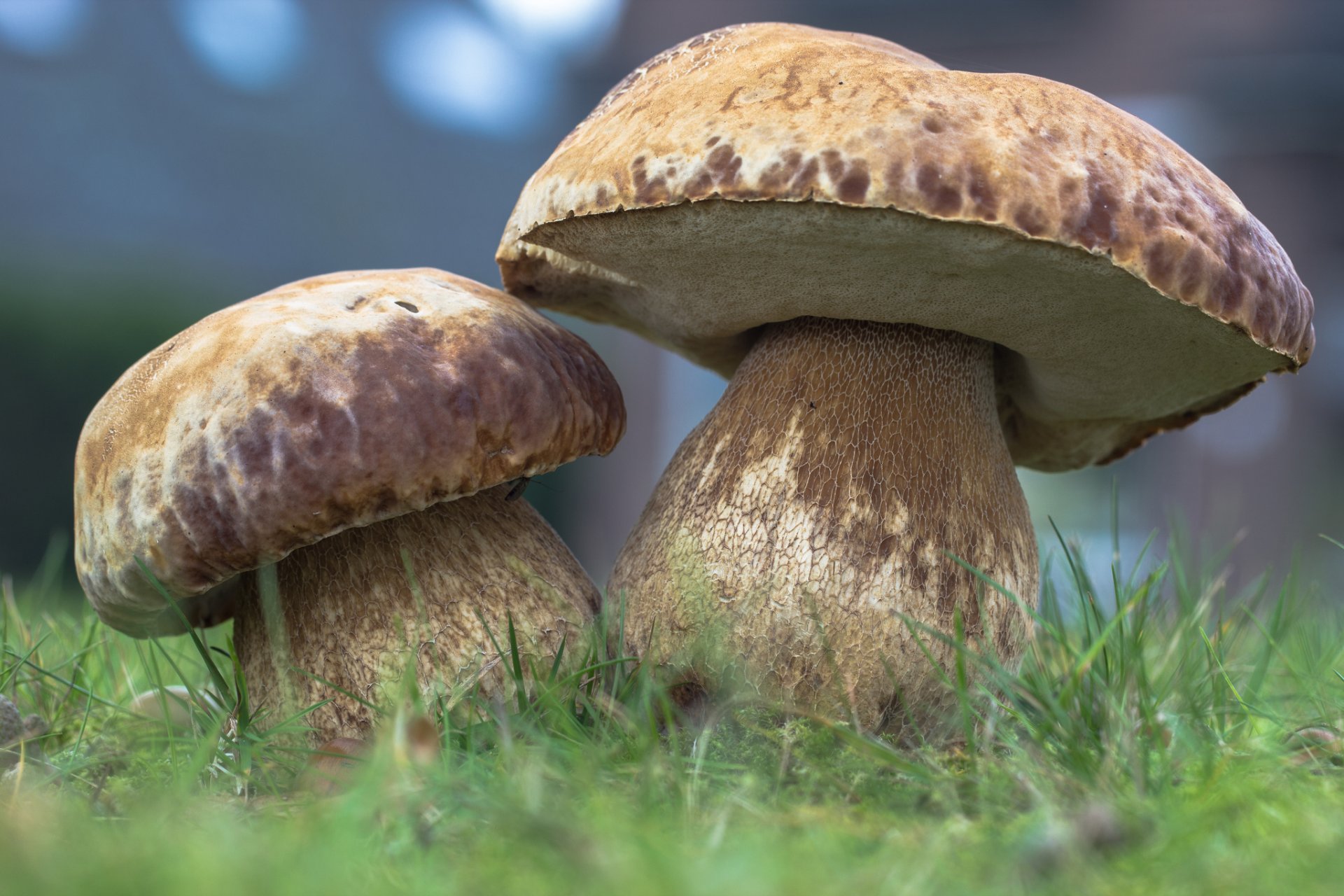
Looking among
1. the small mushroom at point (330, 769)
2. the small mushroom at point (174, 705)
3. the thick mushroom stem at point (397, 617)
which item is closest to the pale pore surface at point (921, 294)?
the thick mushroom stem at point (397, 617)

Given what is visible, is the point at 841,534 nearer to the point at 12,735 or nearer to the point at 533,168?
the point at 12,735

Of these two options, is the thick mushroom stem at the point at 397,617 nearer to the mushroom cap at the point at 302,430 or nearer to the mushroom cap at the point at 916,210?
the mushroom cap at the point at 302,430

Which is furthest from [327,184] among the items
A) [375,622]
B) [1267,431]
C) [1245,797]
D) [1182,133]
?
[1245,797]

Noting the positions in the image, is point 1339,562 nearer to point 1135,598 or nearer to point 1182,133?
point 1182,133

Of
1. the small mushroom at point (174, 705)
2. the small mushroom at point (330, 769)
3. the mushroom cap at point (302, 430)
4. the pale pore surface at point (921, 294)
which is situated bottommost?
the small mushroom at point (174, 705)

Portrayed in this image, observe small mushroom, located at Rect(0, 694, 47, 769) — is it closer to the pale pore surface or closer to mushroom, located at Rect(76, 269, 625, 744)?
mushroom, located at Rect(76, 269, 625, 744)
